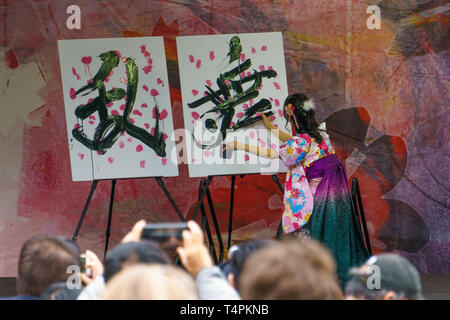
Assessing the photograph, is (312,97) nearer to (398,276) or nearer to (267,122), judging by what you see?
(267,122)

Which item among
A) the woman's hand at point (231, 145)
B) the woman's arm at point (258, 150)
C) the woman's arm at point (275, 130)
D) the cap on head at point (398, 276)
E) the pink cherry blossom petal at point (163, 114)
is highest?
the pink cherry blossom petal at point (163, 114)

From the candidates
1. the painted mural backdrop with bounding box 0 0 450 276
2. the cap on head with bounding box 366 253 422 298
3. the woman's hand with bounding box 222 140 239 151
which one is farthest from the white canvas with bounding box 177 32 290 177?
the cap on head with bounding box 366 253 422 298

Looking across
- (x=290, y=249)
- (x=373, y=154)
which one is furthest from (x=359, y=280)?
(x=373, y=154)

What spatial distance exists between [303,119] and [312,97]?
117cm

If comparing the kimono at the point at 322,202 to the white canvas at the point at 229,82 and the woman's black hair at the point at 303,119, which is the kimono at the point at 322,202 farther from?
the white canvas at the point at 229,82

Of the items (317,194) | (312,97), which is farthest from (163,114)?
(312,97)

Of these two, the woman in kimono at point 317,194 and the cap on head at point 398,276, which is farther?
the woman in kimono at point 317,194

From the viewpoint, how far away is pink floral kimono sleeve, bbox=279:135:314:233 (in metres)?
4.38

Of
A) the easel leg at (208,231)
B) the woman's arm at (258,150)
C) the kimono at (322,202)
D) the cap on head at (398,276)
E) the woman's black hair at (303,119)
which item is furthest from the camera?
the woman's arm at (258,150)

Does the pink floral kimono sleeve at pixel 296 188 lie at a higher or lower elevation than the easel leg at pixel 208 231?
higher

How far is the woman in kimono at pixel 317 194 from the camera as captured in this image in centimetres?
433

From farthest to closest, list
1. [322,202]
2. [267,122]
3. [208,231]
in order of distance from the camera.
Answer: [267,122] → [208,231] → [322,202]

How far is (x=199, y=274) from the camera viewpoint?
6.01ft

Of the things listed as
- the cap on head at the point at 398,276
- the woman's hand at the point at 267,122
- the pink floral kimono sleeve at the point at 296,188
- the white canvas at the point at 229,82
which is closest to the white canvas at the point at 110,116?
the white canvas at the point at 229,82
